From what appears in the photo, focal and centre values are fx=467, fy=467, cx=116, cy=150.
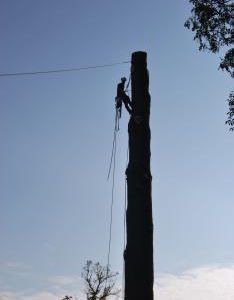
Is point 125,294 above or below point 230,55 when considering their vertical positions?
below

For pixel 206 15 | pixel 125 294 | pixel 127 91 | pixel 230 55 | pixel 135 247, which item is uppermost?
pixel 206 15

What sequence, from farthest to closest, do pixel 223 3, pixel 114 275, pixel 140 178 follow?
1. pixel 114 275
2. pixel 223 3
3. pixel 140 178

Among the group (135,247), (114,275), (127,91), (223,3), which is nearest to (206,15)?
(223,3)

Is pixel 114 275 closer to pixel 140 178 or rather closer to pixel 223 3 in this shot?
pixel 223 3

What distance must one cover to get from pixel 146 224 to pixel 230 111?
9.19 meters

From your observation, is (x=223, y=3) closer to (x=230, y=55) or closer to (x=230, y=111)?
(x=230, y=55)

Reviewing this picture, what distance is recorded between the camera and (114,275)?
153 feet

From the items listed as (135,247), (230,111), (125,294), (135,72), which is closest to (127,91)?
(135,72)

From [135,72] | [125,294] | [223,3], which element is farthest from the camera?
[223,3]

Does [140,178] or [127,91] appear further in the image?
[127,91]

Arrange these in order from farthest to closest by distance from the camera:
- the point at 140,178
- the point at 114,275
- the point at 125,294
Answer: the point at 114,275 → the point at 140,178 → the point at 125,294

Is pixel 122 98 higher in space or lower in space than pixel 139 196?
higher

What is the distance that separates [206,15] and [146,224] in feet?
34.6

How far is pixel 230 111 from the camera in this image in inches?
595
